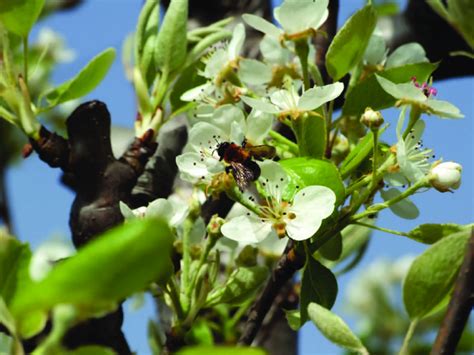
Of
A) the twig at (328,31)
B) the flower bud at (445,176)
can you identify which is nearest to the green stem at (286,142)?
the flower bud at (445,176)

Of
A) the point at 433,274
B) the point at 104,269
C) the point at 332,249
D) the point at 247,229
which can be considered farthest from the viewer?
the point at 332,249

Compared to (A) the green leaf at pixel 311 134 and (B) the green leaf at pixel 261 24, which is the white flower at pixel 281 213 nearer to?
(A) the green leaf at pixel 311 134

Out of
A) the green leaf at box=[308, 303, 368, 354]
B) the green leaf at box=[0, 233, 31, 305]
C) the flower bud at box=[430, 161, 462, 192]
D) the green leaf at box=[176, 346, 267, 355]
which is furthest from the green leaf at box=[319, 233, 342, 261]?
the green leaf at box=[176, 346, 267, 355]

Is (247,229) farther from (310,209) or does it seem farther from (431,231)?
(431,231)

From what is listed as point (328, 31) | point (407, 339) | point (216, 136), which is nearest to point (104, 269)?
point (407, 339)

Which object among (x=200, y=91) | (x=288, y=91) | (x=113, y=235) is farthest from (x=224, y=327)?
(x=113, y=235)

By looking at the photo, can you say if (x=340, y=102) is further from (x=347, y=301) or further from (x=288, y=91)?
(x=347, y=301)

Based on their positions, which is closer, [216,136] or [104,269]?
[104,269]
